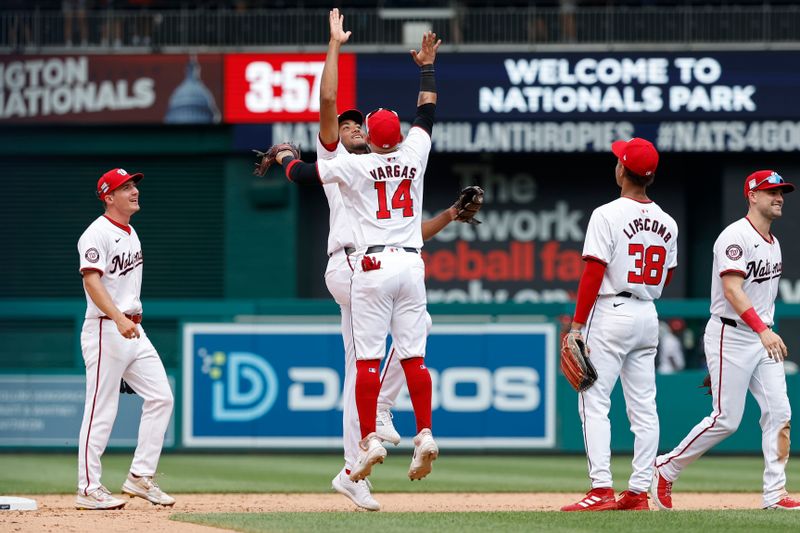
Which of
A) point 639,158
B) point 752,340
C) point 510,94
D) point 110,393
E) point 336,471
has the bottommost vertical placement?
point 336,471

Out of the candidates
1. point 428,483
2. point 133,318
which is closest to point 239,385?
point 428,483

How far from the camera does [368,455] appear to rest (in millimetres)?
6859

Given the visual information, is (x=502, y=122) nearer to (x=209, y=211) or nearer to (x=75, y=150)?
(x=209, y=211)

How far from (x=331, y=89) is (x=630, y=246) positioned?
5.88 feet

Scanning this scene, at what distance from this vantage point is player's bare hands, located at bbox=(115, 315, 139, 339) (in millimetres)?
7434

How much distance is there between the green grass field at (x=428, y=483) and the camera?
20.7 ft

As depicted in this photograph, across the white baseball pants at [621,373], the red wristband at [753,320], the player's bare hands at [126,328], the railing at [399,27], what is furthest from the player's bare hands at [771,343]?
the railing at [399,27]

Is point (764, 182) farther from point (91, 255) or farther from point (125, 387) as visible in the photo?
point (125, 387)

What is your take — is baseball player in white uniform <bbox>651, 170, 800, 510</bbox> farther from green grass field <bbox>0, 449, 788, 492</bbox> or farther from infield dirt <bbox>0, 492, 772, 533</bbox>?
green grass field <bbox>0, 449, 788, 492</bbox>

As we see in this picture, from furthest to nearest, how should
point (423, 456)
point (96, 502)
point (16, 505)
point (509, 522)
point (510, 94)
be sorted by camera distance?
point (510, 94), point (16, 505), point (96, 502), point (423, 456), point (509, 522)

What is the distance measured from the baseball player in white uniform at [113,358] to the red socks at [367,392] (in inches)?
55.3

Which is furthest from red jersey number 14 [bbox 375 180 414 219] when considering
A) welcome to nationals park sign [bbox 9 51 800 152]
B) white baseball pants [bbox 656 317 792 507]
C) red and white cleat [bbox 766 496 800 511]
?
welcome to nationals park sign [bbox 9 51 800 152]

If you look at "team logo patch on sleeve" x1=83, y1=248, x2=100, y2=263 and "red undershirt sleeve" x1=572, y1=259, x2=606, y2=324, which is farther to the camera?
"team logo patch on sleeve" x1=83, y1=248, x2=100, y2=263

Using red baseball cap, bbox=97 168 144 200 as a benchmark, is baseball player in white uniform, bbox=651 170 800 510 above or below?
below
